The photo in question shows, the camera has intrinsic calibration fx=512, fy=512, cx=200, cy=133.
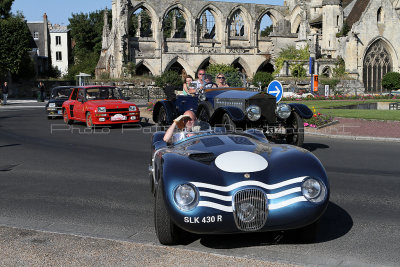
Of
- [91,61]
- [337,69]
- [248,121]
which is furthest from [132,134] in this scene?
[91,61]

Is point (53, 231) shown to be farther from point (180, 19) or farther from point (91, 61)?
point (180, 19)

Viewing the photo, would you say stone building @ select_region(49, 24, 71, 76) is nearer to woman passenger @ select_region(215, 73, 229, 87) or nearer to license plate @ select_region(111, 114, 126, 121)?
license plate @ select_region(111, 114, 126, 121)

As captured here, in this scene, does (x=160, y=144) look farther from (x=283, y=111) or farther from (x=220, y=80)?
(x=220, y=80)

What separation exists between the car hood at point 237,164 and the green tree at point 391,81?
187 feet

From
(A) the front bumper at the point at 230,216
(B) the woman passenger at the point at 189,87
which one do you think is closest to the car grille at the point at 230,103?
(B) the woman passenger at the point at 189,87

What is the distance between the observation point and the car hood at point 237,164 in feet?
16.7

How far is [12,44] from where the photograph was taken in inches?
2023

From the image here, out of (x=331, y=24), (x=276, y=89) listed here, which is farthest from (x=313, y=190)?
(x=331, y=24)

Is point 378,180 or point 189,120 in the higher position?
point 189,120

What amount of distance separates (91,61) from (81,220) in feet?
248

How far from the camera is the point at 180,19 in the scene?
89875mm

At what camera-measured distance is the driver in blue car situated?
22.7ft

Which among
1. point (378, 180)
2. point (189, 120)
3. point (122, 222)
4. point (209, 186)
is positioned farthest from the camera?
point (378, 180)

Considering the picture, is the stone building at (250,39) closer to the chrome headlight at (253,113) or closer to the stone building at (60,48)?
the stone building at (60,48)
